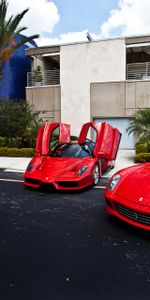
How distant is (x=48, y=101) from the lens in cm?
1891

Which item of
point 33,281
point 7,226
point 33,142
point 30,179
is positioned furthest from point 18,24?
point 33,281

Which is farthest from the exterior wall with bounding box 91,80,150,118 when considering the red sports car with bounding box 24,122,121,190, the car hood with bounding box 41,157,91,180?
the car hood with bounding box 41,157,91,180

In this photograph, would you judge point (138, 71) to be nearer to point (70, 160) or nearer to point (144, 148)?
point (144, 148)

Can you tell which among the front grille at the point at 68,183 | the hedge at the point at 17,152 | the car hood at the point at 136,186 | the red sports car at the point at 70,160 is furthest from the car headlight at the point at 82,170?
the hedge at the point at 17,152

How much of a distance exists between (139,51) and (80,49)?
202 inches

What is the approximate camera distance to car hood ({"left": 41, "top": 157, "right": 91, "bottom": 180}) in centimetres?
639

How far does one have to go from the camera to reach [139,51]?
2062cm

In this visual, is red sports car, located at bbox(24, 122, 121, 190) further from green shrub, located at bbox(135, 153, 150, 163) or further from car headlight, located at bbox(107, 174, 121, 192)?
green shrub, located at bbox(135, 153, 150, 163)

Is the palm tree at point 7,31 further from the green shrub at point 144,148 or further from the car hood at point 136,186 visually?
the car hood at point 136,186

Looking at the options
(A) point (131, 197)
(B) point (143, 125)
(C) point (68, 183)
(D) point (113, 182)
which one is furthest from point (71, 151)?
(B) point (143, 125)

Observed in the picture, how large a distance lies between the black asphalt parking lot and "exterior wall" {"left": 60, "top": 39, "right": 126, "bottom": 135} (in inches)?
521

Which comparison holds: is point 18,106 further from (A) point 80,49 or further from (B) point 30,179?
(B) point 30,179

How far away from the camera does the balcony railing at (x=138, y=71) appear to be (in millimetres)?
17953

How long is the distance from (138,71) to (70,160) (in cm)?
1329
